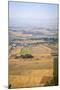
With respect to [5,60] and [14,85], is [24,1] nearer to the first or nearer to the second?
[5,60]

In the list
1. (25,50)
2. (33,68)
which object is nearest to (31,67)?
(33,68)

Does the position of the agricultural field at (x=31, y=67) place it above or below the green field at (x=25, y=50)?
below

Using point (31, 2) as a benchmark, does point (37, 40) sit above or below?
below

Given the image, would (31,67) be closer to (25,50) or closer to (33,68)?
(33,68)

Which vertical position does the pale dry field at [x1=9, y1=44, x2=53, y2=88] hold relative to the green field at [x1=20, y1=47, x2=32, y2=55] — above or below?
below

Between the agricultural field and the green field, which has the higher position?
the green field

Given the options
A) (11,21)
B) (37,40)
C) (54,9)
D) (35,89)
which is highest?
(54,9)

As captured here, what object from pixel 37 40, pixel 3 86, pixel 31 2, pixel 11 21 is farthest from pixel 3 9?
pixel 3 86
